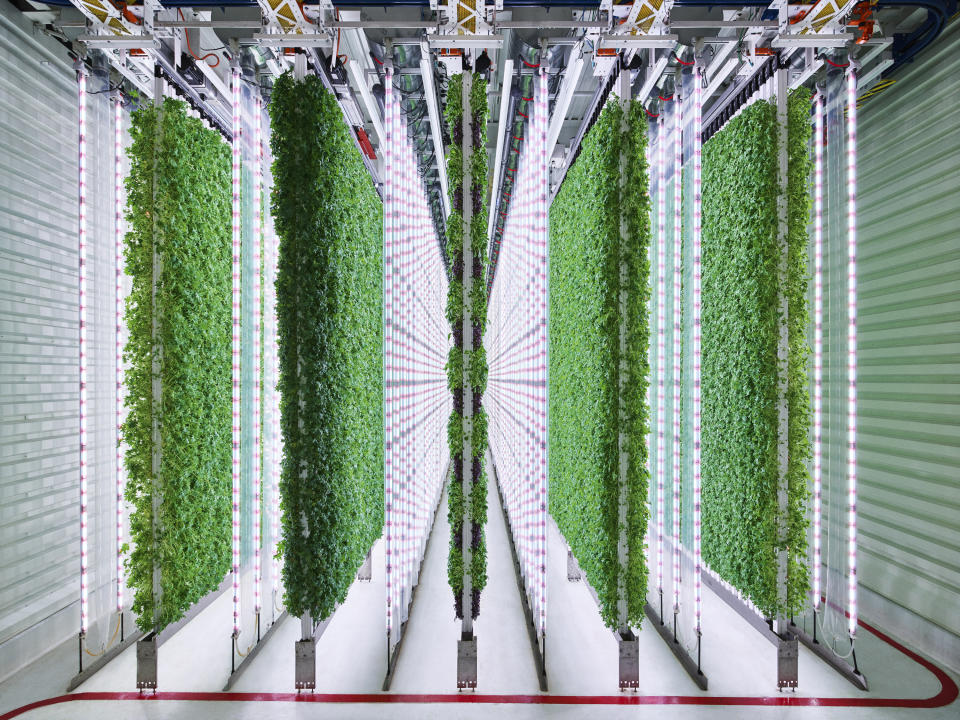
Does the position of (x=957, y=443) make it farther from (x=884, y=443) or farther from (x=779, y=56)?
(x=779, y=56)

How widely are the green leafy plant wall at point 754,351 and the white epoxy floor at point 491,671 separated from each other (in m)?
0.53

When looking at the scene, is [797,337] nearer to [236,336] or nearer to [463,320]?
[463,320]

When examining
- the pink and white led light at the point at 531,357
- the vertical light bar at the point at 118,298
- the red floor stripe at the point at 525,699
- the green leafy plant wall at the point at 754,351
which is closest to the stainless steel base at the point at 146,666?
the red floor stripe at the point at 525,699

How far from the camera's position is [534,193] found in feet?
11.4

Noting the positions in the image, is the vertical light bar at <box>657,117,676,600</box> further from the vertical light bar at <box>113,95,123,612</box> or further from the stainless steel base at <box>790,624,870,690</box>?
the vertical light bar at <box>113,95,123,612</box>

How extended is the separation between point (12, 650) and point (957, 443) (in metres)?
6.60

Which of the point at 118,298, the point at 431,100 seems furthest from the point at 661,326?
the point at 118,298

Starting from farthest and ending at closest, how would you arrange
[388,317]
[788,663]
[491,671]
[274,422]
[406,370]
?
1. [406,370]
2. [274,422]
3. [388,317]
4. [491,671]
5. [788,663]

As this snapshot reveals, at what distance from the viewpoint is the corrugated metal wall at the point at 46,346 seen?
332 centimetres

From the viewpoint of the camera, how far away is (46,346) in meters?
3.63

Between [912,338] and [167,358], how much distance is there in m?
5.36

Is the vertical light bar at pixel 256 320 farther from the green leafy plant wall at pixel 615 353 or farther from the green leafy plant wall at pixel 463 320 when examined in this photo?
the green leafy plant wall at pixel 615 353

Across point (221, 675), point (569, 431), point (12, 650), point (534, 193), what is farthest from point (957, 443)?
point (12, 650)

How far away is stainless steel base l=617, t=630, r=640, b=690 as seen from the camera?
3047 mm
